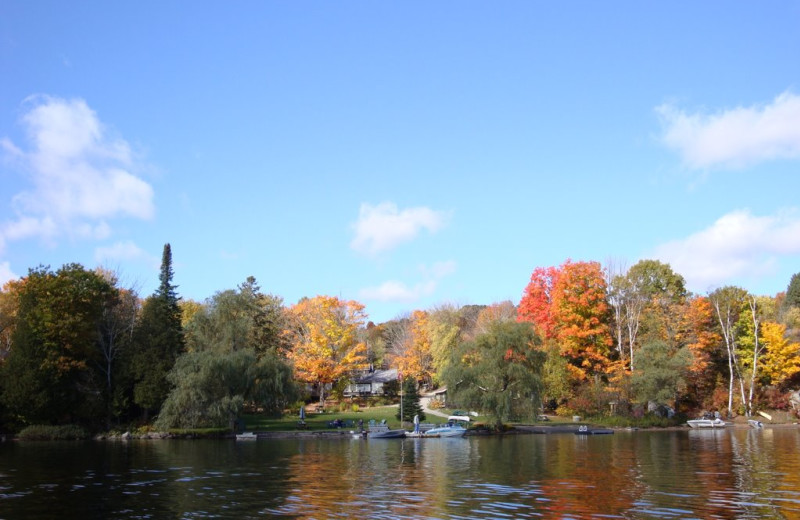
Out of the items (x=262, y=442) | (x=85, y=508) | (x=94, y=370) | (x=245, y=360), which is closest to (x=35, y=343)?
(x=94, y=370)

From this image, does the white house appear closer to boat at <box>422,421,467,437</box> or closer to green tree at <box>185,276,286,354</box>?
green tree at <box>185,276,286,354</box>

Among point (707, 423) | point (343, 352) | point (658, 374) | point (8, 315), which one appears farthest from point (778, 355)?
point (8, 315)

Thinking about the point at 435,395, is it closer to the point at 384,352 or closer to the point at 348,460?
the point at 384,352

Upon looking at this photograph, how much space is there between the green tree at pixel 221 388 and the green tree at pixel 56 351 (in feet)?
29.4

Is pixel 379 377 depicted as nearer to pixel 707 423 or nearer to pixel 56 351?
pixel 707 423

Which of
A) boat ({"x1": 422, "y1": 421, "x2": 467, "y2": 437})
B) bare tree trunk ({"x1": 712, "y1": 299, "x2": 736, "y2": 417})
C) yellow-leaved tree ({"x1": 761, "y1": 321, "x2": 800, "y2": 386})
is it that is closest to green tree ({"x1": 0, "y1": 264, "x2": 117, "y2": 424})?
boat ({"x1": 422, "y1": 421, "x2": 467, "y2": 437})

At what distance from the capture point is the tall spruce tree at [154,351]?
5803cm

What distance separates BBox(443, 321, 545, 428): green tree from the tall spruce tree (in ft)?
83.1

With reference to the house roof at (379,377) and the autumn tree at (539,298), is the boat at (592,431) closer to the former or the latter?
the autumn tree at (539,298)

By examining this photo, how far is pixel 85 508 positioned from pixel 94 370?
144ft

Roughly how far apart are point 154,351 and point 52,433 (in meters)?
10.4

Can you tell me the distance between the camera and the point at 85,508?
71.4ft

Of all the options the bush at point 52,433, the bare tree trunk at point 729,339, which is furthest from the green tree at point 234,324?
the bare tree trunk at point 729,339

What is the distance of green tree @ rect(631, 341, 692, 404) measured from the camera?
6378 centimetres
